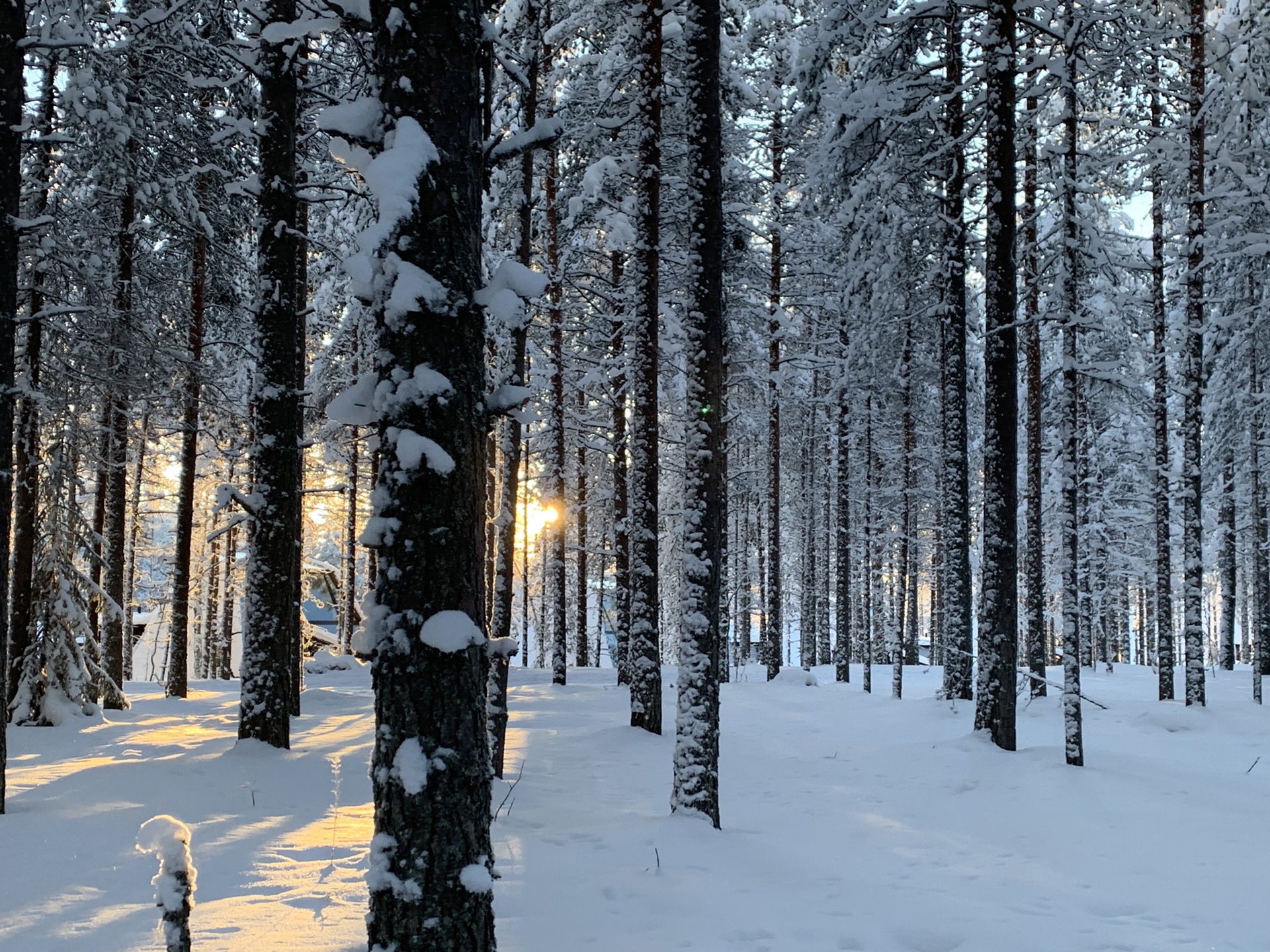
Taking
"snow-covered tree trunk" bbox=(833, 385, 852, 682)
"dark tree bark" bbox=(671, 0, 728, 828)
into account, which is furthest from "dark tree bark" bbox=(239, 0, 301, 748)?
"snow-covered tree trunk" bbox=(833, 385, 852, 682)

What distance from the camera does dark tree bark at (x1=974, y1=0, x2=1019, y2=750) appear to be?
36.1 ft

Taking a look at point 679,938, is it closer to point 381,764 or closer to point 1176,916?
point 381,764

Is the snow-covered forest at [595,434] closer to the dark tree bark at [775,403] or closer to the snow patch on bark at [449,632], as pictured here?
the snow patch on bark at [449,632]

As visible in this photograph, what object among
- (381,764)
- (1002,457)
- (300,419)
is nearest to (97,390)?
(300,419)

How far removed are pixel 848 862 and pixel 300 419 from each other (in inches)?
306

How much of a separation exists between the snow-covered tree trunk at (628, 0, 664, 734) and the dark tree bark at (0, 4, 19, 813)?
7.42m

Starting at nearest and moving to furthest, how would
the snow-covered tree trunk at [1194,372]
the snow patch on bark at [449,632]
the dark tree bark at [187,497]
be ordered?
the snow patch on bark at [449,632] → the dark tree bark at [187,497] → the snow-covered tree trunk at [1194,372]

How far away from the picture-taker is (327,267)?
18.8 meters

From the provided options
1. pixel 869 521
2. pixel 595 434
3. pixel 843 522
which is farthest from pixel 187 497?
pixel 869 521

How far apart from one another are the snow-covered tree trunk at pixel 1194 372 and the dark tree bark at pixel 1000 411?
5895 mm

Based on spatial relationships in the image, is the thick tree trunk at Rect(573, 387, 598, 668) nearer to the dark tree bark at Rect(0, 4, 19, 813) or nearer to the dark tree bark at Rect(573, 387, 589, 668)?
the dark tree bark at Rect(573, 387, 589, 668)

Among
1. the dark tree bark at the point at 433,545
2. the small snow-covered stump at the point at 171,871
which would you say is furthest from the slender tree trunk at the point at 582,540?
the small snow-covered stump at the point at 171,871

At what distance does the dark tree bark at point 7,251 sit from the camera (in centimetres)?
634

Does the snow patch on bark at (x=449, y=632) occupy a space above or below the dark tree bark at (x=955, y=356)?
below
